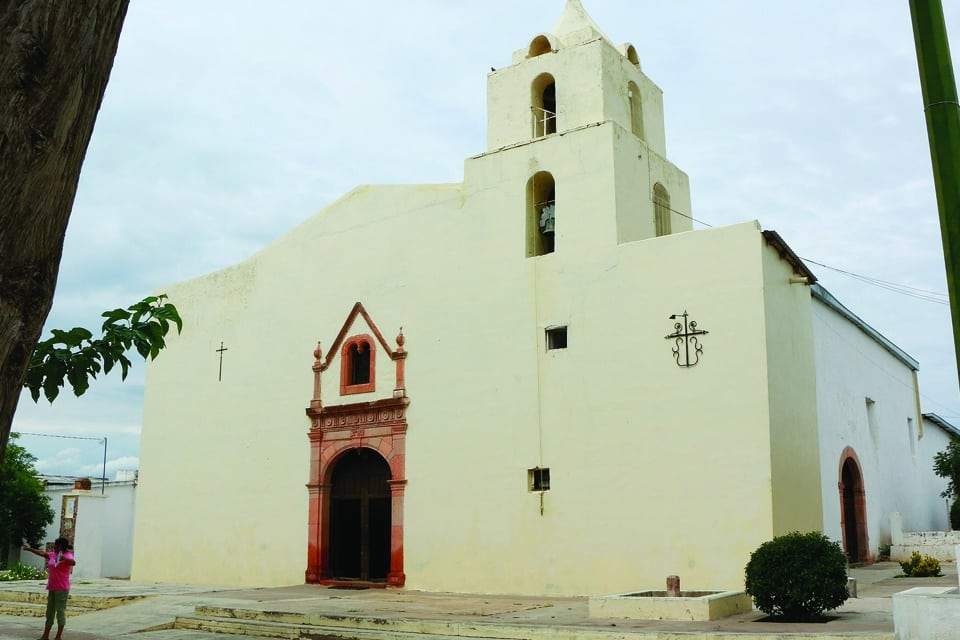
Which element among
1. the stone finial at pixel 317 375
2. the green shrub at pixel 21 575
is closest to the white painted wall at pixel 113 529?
the green shrub at pixel 21 575

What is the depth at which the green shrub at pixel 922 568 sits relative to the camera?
15914 mm

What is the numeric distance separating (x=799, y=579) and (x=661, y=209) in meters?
8.79

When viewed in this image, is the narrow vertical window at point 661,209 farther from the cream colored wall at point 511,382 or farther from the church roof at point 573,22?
the church roof at point 573,22

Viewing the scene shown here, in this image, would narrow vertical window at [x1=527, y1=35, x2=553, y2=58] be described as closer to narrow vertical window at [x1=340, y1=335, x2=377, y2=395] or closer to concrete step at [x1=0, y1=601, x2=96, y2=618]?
narrow vertical window at [x1=340, y1=335, x2=377, y2=395]

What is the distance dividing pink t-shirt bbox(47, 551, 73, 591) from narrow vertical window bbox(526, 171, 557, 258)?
348 inches

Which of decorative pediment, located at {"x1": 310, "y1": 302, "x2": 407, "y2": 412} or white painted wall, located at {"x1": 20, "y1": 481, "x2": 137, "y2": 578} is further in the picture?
white painted wall, located at {"x1": 20, "y1": 481, "x2": 137, "y2": 578}

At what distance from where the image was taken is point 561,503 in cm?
1550

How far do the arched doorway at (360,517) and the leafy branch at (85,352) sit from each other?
1414 cm

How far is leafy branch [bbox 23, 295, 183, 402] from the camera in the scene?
139 inches

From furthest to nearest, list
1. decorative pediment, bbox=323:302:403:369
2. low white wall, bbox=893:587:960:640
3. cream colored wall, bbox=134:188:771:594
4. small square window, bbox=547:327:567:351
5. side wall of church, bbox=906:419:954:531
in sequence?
side wall of church, bbox=906:419:954:531 → decorative pediment, bbox=323:302:403:369 → small square window, bbox=547:327:567:351 → cream colored wall, bbox=134:188:771:594 → low white wall, bbox=893:587:960:640

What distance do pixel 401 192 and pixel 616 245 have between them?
5.00 meters

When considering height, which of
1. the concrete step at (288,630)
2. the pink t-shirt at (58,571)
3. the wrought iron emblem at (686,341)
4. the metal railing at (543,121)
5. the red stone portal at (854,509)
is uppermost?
the metal railing at (543,121)

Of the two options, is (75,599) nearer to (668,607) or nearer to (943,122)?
(668,607)

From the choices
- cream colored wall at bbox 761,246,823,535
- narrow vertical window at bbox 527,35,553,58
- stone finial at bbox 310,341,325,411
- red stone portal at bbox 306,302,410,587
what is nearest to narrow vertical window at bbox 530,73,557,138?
narrow vertical window at bbox 527,35,553,58
